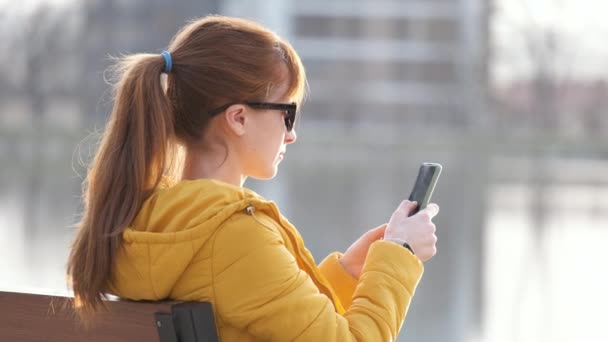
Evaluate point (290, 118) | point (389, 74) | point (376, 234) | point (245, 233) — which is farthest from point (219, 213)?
point (389, 74)

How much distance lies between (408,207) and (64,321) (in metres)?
0.47

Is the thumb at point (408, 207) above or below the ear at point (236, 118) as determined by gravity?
below

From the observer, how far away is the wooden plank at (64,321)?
135 cm

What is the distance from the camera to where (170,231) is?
138 centimetres

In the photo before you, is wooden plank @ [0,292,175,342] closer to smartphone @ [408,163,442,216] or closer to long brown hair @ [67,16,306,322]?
long brown hair @ [67,16,306,322]

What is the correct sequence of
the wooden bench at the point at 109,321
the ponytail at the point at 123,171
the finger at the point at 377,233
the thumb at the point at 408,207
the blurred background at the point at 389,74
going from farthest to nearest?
the blurred background at the point at 389,74 → the finger at the point at 377,233 → the thumb at the point at 408,207 → the ponytail at the point at 123,171 → the wooden bench at the point at 109,321

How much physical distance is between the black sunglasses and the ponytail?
0.25 feet

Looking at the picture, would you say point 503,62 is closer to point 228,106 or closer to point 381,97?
point 381,97

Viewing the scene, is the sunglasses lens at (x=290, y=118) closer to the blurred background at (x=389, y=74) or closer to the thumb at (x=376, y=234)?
the thumb at (x=376, y=234)

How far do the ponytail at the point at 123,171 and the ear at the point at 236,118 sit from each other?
8 cm

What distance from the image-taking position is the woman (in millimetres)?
1370

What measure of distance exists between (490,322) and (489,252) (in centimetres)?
347

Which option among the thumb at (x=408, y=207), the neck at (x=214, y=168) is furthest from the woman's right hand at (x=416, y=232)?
the neck at (x=214, y=168)

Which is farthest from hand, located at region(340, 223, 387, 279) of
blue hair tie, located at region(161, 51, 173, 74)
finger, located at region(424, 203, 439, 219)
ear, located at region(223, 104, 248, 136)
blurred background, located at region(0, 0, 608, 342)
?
blurred background, located at region(0, 0, 608, 342)
